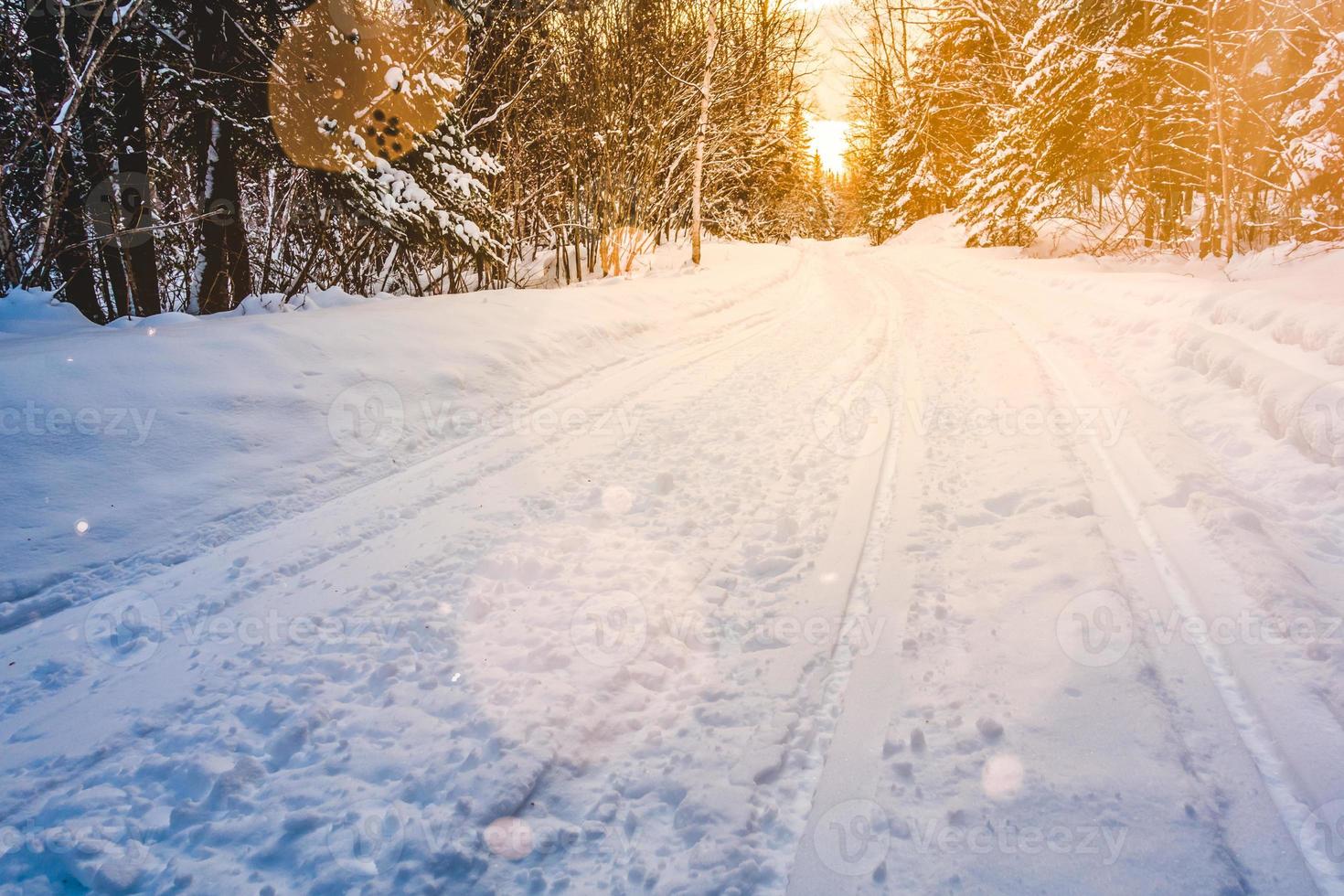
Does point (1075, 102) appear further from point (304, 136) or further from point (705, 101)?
point (304, 136)

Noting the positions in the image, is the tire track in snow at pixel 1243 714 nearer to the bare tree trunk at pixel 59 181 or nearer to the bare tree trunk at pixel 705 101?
the bare tree trunk at pixel 59 181

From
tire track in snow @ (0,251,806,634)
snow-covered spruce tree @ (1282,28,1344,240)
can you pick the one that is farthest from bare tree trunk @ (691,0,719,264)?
tire track in snow @ (0,251,806,634)

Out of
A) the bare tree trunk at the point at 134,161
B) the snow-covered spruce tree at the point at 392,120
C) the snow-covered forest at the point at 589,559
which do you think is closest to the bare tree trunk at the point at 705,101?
the snow-covered spruce tree at the point at 392,120

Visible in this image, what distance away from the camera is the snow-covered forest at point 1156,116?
10.8 metres

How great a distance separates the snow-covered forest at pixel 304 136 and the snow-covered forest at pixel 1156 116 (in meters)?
8.85

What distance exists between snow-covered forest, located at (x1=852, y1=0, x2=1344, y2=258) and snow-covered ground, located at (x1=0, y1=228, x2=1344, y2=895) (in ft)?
26.0

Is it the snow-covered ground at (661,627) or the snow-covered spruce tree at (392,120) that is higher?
the snow-covered spruce tree at (392,120)

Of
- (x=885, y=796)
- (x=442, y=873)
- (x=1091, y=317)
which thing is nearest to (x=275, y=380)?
(x=442, y=873)

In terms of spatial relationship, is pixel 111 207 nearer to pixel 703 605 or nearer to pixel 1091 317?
pixel 703 605

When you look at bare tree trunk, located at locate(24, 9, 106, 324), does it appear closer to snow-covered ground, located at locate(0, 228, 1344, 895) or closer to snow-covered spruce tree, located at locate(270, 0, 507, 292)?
snow-covered ground, located at locate(0, 228, 1344, 895)

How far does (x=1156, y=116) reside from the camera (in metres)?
14.8

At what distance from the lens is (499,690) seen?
243 centimetres

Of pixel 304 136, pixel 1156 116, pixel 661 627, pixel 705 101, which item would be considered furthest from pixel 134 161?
pixel 1156 116

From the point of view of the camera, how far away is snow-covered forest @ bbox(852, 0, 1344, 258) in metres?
10.8
